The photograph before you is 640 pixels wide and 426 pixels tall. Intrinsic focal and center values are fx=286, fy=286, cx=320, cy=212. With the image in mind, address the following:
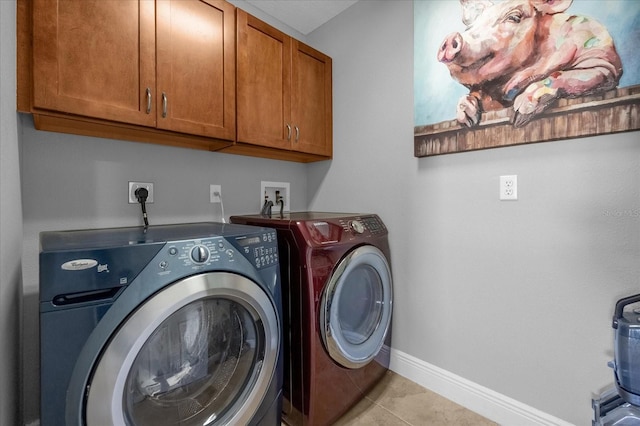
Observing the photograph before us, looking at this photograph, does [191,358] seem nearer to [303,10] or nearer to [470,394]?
[470,394]

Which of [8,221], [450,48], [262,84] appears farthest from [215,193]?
[450,48]

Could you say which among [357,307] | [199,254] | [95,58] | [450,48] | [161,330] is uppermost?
[450,48]

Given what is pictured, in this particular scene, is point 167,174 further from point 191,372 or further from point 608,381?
point 608,381

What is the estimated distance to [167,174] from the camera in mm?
1652

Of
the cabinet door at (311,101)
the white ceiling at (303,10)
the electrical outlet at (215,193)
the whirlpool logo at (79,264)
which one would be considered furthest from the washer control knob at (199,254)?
the white ceiling at (303,10)

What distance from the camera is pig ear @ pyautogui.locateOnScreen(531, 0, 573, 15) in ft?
3.86

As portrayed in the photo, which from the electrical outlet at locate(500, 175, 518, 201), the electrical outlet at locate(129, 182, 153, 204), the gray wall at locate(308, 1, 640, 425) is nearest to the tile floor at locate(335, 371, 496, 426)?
the gray wall at locate(308, 1, 640, 425)

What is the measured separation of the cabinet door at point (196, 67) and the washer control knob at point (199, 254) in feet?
2.32

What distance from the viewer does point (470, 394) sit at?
150 cm

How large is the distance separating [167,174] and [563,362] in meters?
2.16

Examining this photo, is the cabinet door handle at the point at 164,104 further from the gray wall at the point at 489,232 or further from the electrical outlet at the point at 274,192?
the gray wall at the point at 489,232

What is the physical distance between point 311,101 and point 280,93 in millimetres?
283

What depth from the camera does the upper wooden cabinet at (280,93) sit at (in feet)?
5.26

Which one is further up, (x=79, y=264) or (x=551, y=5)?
(x=551, y=5)
